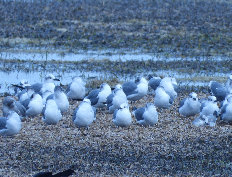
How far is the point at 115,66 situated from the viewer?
1948cm

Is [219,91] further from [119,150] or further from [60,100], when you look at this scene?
[119,150]

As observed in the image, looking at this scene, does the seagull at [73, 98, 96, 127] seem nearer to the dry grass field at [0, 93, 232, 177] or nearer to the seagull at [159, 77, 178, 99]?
the dry grass field at [0, 93, 232, 177]

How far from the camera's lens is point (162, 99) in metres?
13.9

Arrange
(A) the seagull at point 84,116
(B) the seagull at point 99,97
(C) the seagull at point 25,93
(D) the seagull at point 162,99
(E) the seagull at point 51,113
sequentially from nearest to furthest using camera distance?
(A) the seagull at point 84,116
(E) the seagull at point 51,113
(D) the seagull at point 162,99
(B) the seagull at point 99,97
(C) the seagull at point 25,93

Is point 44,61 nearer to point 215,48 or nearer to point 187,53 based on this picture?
point 187,53

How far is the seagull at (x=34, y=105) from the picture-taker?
13.2m

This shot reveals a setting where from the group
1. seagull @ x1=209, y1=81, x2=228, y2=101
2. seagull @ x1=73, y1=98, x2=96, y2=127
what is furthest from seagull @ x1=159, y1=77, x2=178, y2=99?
seagull @ x1=73, y1=98, x2=96, y2=127

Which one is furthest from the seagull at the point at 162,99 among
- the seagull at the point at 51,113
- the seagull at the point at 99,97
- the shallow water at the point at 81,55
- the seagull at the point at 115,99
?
the shallow water at the point at 81,55

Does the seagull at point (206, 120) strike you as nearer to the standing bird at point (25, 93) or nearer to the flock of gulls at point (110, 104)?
the flock of gulls at point (110, 104)

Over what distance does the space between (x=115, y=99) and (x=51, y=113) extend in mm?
1734

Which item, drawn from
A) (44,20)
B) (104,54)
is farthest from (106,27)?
(104,54)

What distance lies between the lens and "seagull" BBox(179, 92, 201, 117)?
13398 mm

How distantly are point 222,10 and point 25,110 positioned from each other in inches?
853

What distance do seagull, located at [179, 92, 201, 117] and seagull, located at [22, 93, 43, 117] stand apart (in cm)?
314
